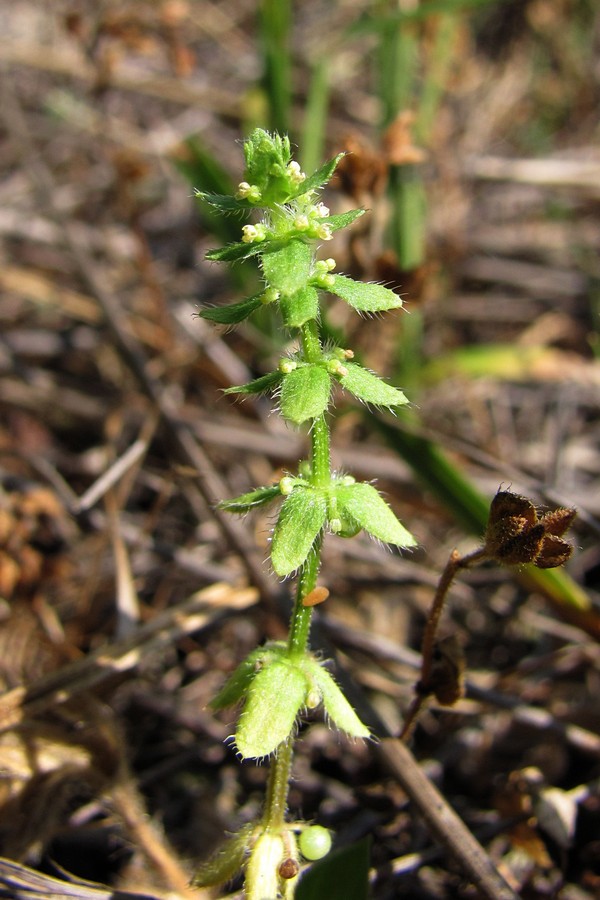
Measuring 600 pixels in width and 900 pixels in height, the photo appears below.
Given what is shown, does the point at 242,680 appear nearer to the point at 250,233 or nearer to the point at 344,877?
the point at 344,877

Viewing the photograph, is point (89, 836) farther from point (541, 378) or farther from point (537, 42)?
point (537, 42)

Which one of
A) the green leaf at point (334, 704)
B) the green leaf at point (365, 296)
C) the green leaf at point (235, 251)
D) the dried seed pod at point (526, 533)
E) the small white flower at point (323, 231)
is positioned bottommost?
the green leaf at point (334, 704)

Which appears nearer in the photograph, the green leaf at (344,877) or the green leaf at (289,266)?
the green leaf at (289,266)

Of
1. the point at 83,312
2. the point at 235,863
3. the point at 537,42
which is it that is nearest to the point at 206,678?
the point at 235,863

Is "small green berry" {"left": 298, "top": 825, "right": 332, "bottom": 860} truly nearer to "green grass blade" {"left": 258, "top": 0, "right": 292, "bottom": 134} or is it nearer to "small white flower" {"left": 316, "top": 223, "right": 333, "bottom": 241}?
"small white flower" {"left": 316, "top": 223, "right": 333, "bottom": 241}

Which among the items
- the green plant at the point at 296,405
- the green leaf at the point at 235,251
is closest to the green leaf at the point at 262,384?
the green plant at the point at 296,405

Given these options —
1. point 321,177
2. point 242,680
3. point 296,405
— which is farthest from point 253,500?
point 321,177

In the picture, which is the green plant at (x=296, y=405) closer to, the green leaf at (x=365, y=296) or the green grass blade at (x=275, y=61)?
the green leaf at (x=365, y=296)
